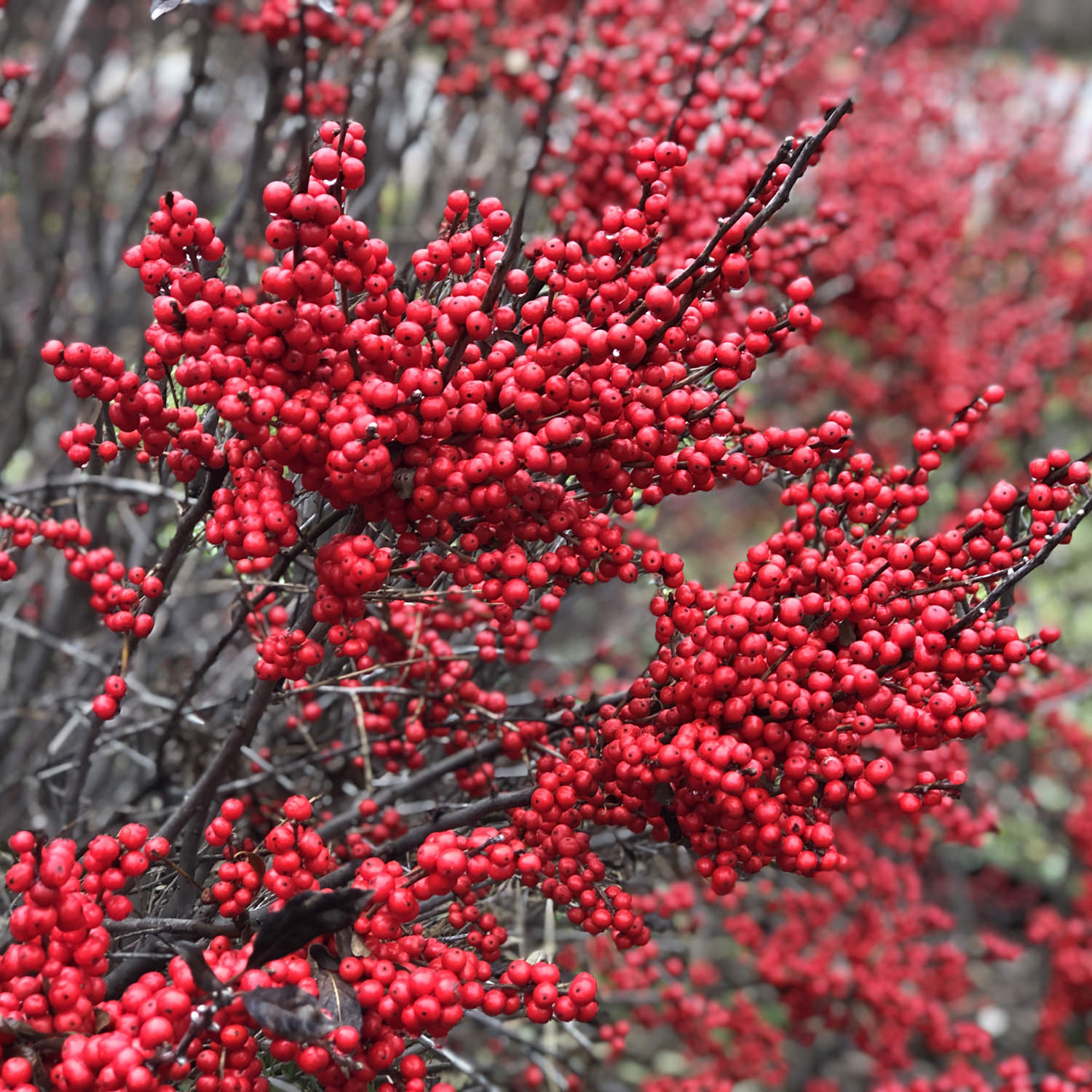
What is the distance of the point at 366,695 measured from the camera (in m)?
2.65

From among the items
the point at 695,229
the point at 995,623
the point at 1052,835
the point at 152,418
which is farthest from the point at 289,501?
the point at 1052,835

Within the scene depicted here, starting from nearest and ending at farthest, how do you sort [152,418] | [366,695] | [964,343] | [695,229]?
1. [152,418]
2. [366,695]
3. [695,229]
4. [964,343]

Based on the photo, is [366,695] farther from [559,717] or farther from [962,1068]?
[962,1068]

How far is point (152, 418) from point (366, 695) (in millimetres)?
1176

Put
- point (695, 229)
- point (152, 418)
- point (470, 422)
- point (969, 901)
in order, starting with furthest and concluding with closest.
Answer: point (969, 901), point (695, 229), point (152, 418), point (470, 422)

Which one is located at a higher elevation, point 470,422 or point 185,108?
point 185,108

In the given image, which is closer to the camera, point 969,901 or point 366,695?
point 366,695

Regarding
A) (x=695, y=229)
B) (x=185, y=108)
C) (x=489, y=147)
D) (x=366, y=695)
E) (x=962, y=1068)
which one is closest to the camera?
(x=366, y=695)

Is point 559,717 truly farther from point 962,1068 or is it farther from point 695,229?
point 962,1068

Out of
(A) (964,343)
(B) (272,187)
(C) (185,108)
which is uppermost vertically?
(A) (964,343)

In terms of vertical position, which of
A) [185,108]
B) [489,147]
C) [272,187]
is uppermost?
[489,147]

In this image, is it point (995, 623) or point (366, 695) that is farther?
point (366, 695)

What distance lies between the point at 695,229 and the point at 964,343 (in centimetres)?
473

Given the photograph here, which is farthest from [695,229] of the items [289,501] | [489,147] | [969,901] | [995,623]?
[969,901]
